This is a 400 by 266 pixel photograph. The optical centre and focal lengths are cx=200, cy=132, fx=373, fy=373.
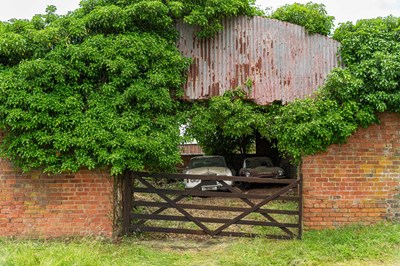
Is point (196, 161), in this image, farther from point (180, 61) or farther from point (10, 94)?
point (10, 94)

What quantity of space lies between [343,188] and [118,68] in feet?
18.8

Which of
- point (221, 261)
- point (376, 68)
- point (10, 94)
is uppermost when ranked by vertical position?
point (376, 68)

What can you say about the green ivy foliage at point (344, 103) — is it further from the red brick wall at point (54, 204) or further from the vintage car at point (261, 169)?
the vintage car at point (261, 169)

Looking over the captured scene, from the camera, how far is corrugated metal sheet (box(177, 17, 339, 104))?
8.92m

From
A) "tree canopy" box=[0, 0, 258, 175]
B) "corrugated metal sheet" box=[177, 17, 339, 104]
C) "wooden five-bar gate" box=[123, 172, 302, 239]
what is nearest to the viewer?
"tree canopy" box=[0, 0, 258, 175]

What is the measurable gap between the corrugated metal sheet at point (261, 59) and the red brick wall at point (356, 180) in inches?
64.9

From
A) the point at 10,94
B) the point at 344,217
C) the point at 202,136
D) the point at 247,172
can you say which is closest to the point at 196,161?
the point at 247,172

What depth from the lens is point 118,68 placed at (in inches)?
314

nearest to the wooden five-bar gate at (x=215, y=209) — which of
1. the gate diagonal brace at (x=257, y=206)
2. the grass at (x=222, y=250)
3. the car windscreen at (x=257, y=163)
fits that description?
the gate diagonal brace at (x=257, y=206)

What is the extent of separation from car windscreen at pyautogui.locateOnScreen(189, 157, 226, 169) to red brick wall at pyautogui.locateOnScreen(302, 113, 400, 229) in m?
7.29

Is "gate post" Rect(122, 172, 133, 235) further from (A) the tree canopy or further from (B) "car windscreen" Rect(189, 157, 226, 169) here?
(B) "car windscreen" Rect(189, 157, 226, 169)

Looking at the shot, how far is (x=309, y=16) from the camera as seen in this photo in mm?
9094

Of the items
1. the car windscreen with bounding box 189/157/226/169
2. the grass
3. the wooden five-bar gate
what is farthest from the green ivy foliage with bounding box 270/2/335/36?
the car windscreen with bounding box 189/157/226/169

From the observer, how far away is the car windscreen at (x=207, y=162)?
15539 millimetres
